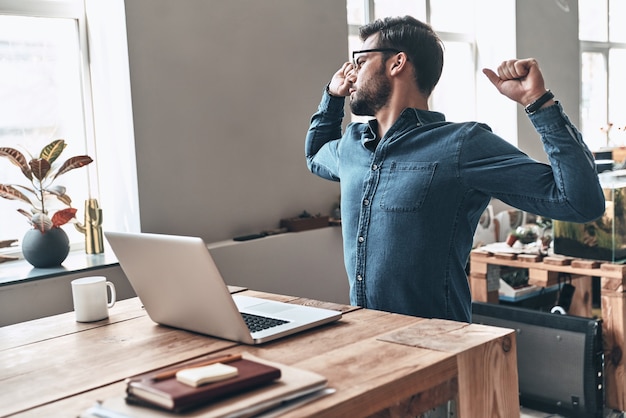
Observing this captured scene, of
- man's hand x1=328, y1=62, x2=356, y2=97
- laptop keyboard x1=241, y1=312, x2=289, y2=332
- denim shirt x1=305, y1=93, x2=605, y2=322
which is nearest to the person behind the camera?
laptop keyboard x1=241, y1=312, x2=289, y2=332

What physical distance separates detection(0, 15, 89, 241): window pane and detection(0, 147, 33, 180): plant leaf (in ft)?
0.96

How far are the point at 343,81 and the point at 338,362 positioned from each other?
1167 millimetres

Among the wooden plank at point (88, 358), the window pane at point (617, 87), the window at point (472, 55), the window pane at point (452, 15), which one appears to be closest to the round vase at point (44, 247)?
the wooden plank at point (88, 358)

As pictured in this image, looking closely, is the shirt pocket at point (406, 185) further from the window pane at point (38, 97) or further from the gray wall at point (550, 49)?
the gray wall at point (550, 49)

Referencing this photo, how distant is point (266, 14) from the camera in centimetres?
347

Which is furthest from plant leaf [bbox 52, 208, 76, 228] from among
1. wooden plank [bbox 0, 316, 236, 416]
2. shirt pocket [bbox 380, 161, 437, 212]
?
shirt pocket [bbox 380, 161, 437, 212]

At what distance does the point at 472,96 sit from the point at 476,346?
4.14m

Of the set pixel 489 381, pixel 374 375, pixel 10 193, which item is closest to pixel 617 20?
pixel 10 193

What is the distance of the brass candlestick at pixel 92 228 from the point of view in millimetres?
3010

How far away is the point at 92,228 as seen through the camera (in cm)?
305

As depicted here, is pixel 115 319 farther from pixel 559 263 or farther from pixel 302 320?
pixel 559 263

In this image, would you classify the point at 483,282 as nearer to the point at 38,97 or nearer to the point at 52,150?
the point at 52,150

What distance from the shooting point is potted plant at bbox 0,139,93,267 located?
108 inches

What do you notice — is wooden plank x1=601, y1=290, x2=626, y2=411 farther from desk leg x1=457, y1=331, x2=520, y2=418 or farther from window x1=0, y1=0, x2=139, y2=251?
window x1=0, y1=0, x2=139, y2=251
